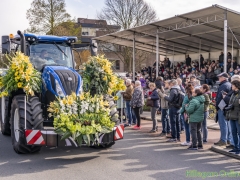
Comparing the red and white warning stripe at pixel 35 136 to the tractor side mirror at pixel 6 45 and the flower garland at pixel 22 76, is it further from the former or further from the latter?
the tractor side mirror at pixel 6 45

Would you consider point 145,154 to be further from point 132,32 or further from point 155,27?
point 132,32

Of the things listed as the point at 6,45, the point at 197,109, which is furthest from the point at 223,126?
the point at 6,45

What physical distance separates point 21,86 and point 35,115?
2.52ft

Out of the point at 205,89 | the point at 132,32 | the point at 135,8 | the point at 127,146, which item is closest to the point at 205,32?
the point at 132,32

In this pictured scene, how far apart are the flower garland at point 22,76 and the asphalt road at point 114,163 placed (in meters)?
1.54

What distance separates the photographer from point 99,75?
8.16m

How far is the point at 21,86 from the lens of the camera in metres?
7.48

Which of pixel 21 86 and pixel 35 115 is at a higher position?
pixel 21 86

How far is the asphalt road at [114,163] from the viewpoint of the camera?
632 cm

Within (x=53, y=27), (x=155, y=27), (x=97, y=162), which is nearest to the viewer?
(x=97, y=162)

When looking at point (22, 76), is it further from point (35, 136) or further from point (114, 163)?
point (114, 163)

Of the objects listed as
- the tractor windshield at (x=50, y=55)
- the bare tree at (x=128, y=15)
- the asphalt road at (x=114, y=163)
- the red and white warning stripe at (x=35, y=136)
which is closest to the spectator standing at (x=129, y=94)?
the asphalt road at (x=114, y=163)

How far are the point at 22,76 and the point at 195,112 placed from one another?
4.24m

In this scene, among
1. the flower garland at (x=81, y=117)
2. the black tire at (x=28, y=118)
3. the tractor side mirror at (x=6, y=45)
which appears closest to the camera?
the flower garland at (x=81, y=117)
